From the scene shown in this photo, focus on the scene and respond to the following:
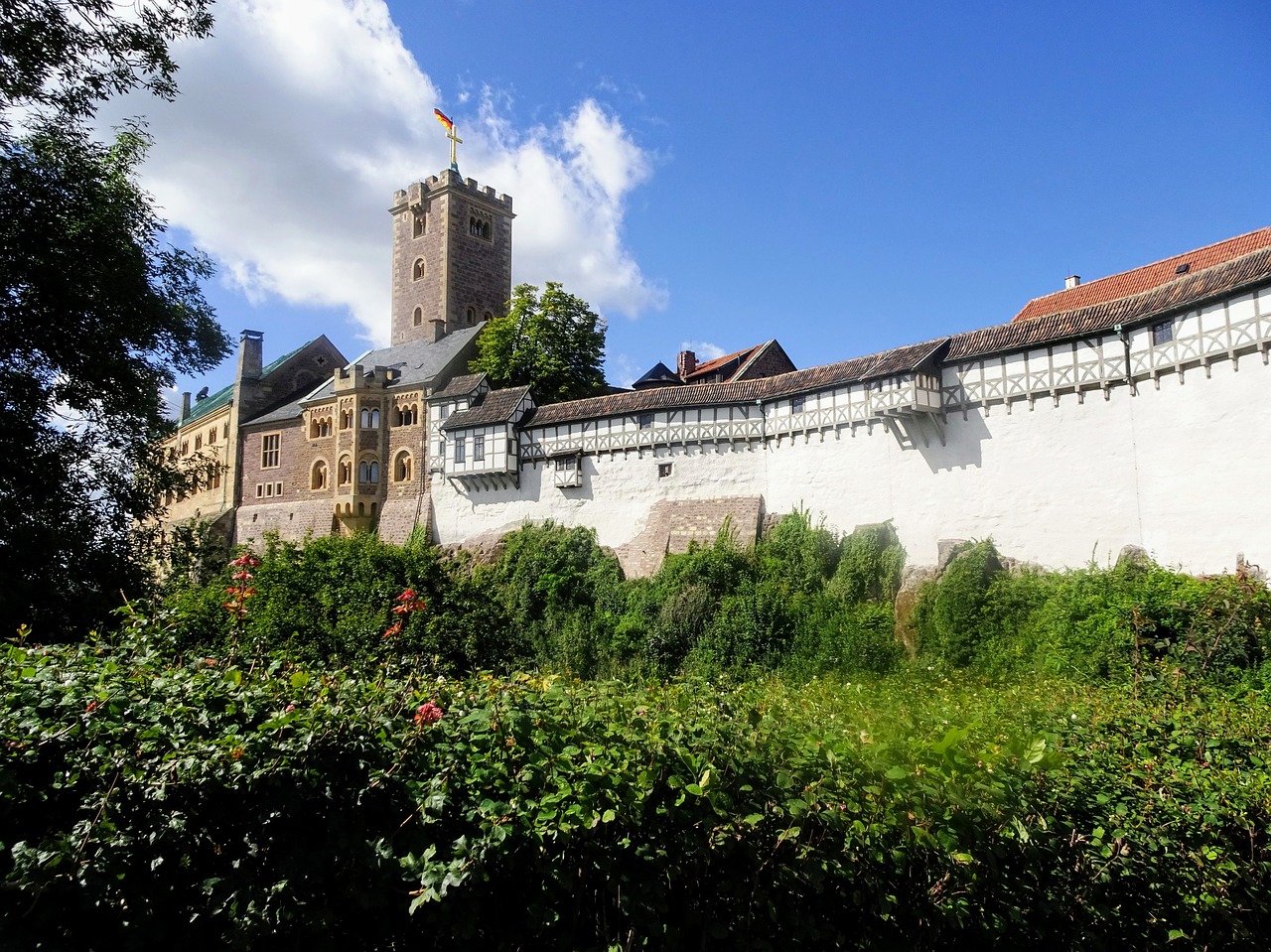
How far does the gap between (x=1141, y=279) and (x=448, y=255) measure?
31.3m

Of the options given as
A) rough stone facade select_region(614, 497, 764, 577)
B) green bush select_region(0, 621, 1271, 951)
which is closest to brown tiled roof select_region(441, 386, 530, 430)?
rough stone facade select_region(614, 497, 764, 577)

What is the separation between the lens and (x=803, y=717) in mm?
5715

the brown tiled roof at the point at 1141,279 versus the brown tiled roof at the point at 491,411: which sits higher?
the brown tiled roof at the point at 1141,279

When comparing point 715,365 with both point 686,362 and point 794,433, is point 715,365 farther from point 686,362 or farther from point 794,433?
point 794,433

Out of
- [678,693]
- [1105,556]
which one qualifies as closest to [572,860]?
[678,693]

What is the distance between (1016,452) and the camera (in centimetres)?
2214

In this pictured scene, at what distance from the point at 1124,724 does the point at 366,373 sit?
35.9 m

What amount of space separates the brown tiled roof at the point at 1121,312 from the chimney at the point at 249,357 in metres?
35.7

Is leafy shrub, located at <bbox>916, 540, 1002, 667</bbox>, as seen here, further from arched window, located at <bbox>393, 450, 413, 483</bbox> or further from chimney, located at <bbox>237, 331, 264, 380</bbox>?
chimney, located at <bbox>237, 331, 264, 380</bbox>

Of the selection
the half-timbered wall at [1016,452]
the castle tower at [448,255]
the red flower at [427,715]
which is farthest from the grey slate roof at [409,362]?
the red flower at [427,715]

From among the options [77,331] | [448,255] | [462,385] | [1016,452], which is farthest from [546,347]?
[77,331]

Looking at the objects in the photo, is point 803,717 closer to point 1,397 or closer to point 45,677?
point 45,677

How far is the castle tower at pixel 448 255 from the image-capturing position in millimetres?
44938

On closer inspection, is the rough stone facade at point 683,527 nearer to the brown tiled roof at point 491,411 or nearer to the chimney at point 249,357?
the brown tiled roof at point 491,411
